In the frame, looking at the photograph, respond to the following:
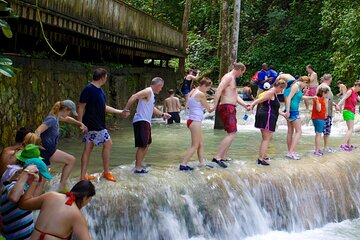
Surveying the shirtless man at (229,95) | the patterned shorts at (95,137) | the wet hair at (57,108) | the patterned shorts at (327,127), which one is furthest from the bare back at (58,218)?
the patterned shorts at (327,127)

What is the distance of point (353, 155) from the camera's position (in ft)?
37.2

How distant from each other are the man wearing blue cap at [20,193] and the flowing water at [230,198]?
6.00 ft

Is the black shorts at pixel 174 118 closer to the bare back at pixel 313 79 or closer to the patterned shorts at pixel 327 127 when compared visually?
the bare back at pixel 313 79

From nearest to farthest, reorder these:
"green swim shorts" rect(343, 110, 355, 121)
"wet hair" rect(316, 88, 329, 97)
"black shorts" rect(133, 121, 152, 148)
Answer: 1. "black shorts" rect(133, 121, 152, 148)
2. "wet hair" rect(316, 88, 329, 97)
3. "green swim shorts" rect(343, 110, 355, 121)

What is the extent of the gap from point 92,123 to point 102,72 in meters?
0.75

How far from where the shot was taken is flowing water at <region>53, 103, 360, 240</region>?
293 inches

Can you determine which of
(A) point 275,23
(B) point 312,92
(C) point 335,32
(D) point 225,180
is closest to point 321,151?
(D) point 225,180

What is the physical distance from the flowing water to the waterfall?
1 centimetres

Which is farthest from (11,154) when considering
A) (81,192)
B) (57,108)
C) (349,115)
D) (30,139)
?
(349,115)

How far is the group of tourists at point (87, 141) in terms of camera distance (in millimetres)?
4543

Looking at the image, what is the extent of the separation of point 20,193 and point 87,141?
8.19 ft

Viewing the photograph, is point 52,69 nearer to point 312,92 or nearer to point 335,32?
point 312,92

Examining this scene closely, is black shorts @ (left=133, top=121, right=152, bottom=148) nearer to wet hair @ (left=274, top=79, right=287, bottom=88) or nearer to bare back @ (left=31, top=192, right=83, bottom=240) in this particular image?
wet hair @ (left=274, top=79, right=287, bottom=88)

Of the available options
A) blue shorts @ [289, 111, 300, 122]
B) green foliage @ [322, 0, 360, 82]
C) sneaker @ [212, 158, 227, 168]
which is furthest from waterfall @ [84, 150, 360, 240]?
green foliage @ [322, 0, 360, 82]
